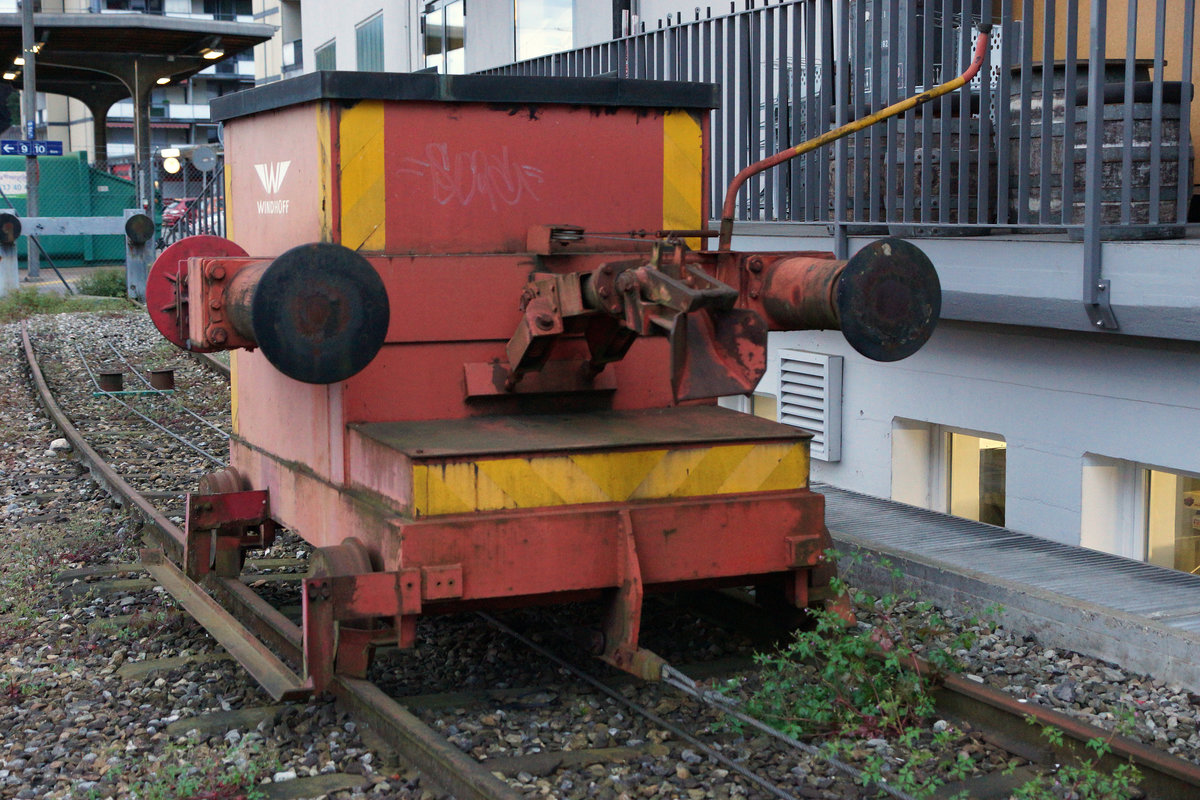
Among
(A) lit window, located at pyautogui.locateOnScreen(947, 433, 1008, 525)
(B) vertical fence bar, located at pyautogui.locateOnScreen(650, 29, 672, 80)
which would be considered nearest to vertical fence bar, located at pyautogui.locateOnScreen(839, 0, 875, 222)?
(A) lit window, located at pyautogui.locateOnScreen(947, 433, 1008, 525)

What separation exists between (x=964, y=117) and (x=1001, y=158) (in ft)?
1.38

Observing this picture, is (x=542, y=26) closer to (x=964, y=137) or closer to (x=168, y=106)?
(x=964, y=137)

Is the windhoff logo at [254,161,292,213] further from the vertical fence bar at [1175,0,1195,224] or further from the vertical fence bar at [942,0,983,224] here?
the vertical fence bar at [1175,0,1195,224]

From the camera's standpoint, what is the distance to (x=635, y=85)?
5.52 meters

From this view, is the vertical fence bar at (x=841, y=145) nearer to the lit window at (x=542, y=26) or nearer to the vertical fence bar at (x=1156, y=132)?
the vertical fence bar at (x=1156, y=132)

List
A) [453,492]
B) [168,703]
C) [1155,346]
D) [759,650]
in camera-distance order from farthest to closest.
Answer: [1155,346]
[759,650]
[168,703]
[453,492]

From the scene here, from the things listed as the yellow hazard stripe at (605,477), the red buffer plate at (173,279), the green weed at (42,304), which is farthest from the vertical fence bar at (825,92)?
the green weed at (42,304)

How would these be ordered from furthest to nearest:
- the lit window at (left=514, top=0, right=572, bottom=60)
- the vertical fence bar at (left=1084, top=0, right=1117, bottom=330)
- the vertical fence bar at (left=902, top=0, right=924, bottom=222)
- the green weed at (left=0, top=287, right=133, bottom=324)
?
the green weed at (left=0, top=287, right=133, bottom=324), the lit window at (left=514, top=0, right=572, bottom=60), the vertical fence bar at (left=902, top=0, right=924, bottom=222), the vertical fence bar at (left=1084, top=0, right=1117, bottom=330)

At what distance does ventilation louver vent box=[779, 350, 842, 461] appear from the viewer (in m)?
8.64

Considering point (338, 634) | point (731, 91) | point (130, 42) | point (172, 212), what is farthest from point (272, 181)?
point (172, 212)

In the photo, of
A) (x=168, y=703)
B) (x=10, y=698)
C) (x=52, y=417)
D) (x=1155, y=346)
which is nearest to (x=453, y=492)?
(x=168, y=703)

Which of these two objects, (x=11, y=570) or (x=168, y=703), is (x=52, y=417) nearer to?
(x=11, y=570)

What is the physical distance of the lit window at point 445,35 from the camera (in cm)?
1775

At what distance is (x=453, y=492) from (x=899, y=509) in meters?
4.02
